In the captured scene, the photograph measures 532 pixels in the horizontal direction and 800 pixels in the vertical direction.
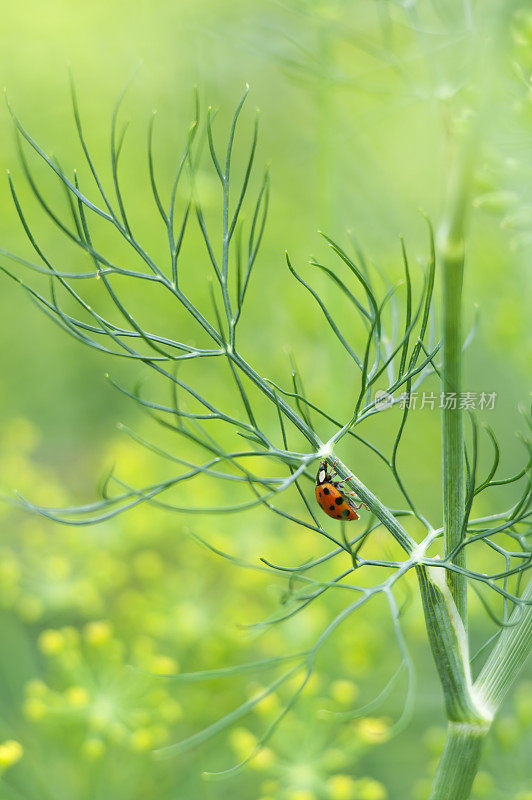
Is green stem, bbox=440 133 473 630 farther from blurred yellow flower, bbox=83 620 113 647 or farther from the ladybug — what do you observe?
blurred yellow flower, bbox=83 620 113 647

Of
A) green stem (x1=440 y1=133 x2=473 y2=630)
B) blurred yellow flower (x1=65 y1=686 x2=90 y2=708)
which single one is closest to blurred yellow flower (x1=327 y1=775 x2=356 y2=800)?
blurred yellow flower (x1=65 y1=686 x2=90 y2=708)

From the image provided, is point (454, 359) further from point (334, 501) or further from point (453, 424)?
point (334, 501)

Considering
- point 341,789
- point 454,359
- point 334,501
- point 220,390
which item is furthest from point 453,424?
point 220,390

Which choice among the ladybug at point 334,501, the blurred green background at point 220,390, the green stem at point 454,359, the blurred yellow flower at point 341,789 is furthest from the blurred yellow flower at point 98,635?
the green stem at point 454,359

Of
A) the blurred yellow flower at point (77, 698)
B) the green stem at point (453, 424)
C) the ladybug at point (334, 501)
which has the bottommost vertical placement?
the blurred yellow flower at point (77, 698)

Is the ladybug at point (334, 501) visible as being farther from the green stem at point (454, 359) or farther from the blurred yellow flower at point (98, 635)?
the blurred yellow flower at point (98, 635)

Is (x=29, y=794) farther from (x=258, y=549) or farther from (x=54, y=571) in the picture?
(x=258, y=549)
